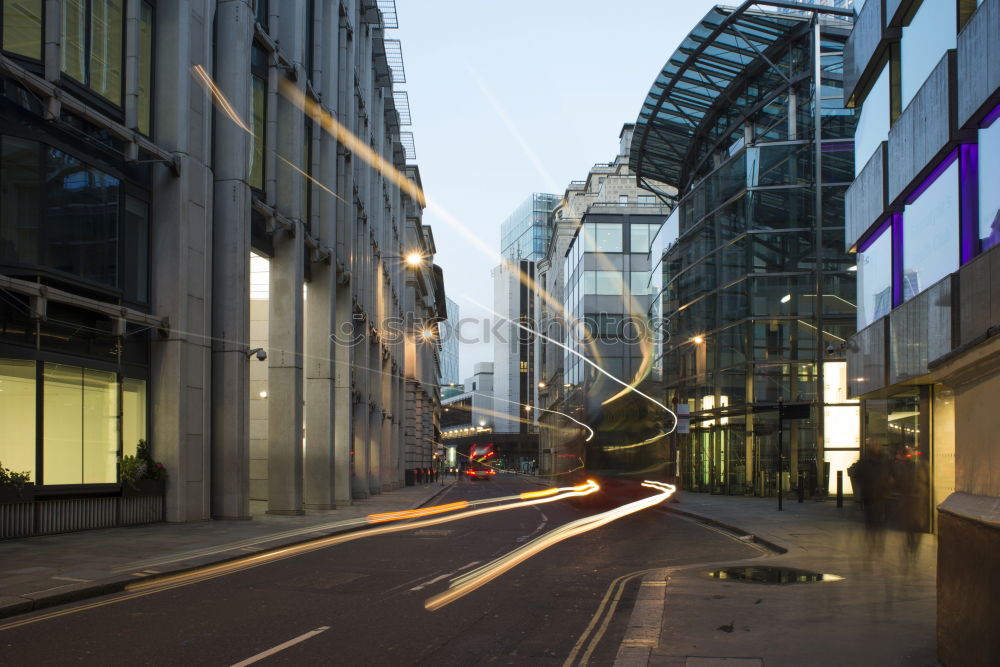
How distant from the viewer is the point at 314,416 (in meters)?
33.0

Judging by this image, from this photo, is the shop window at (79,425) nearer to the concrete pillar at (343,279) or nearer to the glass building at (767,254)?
the concrete pillar at (343,279)

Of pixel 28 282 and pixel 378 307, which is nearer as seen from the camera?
pixel 28 282

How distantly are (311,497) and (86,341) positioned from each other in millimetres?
13287

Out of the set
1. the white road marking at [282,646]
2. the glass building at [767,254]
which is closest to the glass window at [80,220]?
the white road marking at [282,646]

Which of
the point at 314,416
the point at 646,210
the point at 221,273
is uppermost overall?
the point at 646,210

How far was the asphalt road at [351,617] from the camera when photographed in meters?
8.33

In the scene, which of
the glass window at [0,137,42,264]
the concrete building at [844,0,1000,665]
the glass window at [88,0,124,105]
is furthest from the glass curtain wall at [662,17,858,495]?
the glass window at [0,137,42,264]

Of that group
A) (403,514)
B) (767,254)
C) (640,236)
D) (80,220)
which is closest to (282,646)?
(80,220)

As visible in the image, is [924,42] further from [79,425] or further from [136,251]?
[79,425]

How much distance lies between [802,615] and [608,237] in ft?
245

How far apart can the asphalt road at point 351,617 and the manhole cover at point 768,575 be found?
1.44m

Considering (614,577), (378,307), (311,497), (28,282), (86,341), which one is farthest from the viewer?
(378,307)

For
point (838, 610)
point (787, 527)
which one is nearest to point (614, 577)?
point (838, 610)

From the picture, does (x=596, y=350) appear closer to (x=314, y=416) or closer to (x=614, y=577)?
(x=314, y=416)
